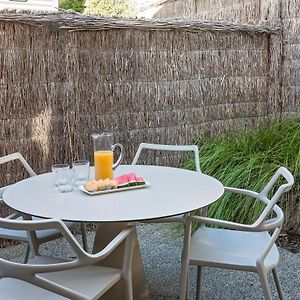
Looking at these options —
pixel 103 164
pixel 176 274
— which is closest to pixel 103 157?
pixel 103 164

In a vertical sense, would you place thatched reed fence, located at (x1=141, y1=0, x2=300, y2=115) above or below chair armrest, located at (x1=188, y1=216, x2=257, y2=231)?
above

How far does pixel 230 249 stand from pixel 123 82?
2.23 meters

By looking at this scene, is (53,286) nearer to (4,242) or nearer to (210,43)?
(4,242)

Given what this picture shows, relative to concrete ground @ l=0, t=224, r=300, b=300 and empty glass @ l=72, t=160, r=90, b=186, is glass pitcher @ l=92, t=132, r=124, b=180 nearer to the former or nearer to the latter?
empty glass @ l=72, t=160, r=90, b=186

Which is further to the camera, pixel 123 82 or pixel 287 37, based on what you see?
pixel 287 37

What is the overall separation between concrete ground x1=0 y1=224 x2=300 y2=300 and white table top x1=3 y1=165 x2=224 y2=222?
0.86 meters

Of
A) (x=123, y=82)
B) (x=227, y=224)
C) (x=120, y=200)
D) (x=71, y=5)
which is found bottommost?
(x=227, y=224)

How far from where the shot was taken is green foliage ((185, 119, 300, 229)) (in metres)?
3.48

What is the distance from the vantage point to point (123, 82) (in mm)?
4074

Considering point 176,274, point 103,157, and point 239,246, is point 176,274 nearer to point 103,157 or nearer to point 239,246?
point 239,246

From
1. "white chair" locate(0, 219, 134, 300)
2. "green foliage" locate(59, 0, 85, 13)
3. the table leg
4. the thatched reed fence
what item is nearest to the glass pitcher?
the table leg

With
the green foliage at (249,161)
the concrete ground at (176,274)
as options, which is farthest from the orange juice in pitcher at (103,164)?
the green foliage at (249,161)

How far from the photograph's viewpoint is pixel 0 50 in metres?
3.46

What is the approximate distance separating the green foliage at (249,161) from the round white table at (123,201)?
42.9 inches
